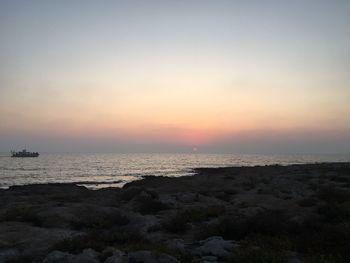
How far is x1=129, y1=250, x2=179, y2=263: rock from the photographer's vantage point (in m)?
10.3

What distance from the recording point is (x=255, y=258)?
35.1 ft

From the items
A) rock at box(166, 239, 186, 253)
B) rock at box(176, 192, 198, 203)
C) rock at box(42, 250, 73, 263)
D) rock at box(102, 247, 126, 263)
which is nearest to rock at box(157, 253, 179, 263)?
rock at box(102, 247, 126, 263)

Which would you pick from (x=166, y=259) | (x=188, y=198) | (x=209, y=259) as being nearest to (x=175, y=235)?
(x=209, y=259)

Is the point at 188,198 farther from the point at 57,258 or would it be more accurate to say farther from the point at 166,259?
the point at 57,258

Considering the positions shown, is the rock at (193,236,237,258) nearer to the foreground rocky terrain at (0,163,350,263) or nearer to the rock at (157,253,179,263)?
the foreground rocky terrain at (0,163,350,263)

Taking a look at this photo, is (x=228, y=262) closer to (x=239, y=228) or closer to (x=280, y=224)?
(x=239, y=228)

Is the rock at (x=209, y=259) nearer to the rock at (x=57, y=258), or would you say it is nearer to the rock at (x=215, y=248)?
the rock at (x=215, y=248)

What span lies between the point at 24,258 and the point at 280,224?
967cm

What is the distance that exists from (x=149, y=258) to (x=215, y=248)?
3.04 m

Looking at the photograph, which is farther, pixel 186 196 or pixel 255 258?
pixel 186 196

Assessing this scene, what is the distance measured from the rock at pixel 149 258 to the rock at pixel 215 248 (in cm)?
212

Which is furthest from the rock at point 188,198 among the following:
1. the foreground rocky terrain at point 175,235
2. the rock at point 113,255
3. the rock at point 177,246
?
the rock at point 113,255

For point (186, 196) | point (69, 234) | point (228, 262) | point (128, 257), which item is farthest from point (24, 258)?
point (186, 196)

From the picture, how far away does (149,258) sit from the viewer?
10344 millimetres
